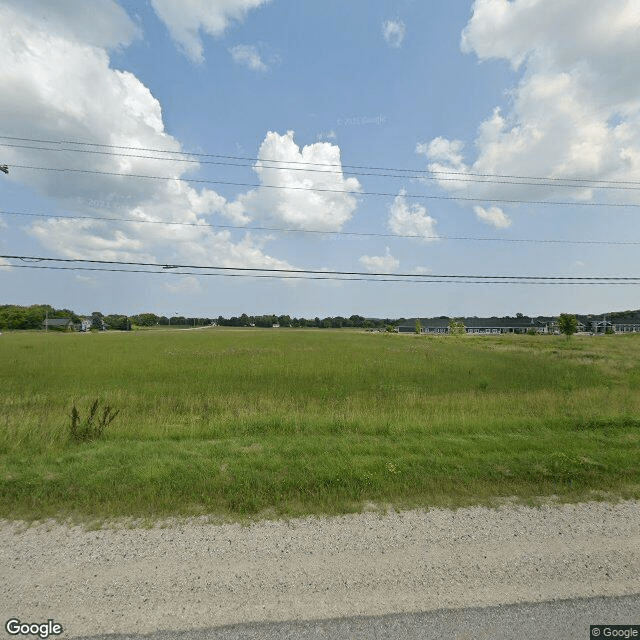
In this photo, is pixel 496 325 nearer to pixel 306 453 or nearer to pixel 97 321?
pixel 306 453

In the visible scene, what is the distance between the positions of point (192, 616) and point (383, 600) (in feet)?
5.48

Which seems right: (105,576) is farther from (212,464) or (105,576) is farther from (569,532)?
(569,532)

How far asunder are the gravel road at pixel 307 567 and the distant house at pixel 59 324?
152638mm

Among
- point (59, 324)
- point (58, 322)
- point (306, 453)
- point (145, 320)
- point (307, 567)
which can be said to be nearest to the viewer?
point (307, 567)

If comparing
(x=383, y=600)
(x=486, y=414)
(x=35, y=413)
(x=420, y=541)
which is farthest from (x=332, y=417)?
(x=35, y=413)

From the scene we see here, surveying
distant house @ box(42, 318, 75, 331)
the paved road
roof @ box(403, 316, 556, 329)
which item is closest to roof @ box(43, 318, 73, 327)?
distant house @ box(42, 318, 75, 331)

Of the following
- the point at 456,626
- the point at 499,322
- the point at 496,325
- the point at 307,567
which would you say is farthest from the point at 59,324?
the point at 499,322

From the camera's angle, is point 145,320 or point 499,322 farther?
point 145,320

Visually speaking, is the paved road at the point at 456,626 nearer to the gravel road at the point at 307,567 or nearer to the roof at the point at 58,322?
the gravel road at the point at 307,567

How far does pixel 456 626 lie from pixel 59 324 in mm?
166929

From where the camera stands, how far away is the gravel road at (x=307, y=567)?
2.82 metres

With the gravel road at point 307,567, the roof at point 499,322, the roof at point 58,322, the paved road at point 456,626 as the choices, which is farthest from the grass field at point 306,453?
the roof at point 499,322

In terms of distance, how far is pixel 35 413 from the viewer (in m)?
9.50

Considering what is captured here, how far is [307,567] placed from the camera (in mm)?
3309
